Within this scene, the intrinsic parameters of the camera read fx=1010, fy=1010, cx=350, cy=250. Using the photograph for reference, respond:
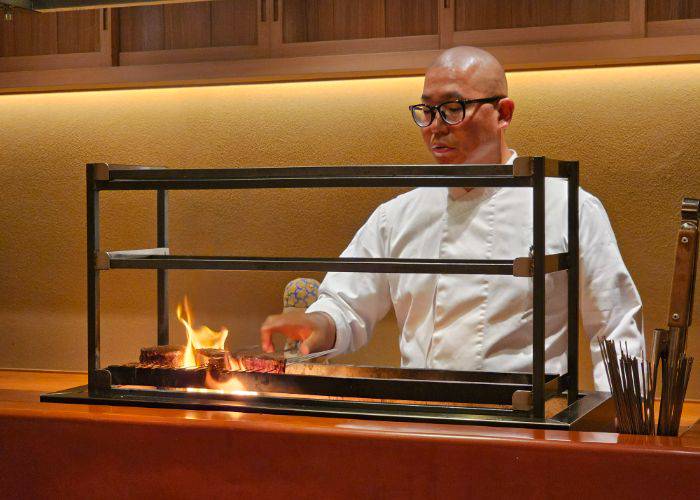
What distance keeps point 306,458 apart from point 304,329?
1.83 ft

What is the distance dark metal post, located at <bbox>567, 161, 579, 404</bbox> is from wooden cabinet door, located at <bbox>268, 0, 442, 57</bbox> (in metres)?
1.32

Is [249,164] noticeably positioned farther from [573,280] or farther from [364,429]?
[364,429]

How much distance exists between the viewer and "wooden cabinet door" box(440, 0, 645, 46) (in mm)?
2695

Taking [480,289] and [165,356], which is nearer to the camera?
[165,356]

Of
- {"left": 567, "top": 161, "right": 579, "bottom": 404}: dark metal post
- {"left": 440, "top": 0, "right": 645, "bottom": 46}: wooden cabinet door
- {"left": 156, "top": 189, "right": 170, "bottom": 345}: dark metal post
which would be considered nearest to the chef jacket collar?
{"left": 567, "top": 161, "right": 579, "bottom": 404}: dark metal post

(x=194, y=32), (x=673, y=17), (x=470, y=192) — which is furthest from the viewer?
(x=194, y=32)

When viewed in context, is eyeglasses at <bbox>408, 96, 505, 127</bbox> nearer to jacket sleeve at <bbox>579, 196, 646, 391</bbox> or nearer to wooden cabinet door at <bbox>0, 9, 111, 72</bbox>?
jacket sleeve at <bbox>579, 196, 646, 391</bbox>

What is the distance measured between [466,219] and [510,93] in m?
1.03

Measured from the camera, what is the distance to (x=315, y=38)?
9.83 feet

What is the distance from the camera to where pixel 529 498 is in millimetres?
1312

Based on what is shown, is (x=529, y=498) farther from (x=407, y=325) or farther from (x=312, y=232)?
(x=312, y=232)

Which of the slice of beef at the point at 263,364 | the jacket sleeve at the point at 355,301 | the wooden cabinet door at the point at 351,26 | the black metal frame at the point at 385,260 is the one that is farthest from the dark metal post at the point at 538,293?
the wooden cabinet door at the point at 351,26

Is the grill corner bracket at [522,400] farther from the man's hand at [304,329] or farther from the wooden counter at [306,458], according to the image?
the man's hand at [304,329]

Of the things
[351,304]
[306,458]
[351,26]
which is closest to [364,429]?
[306,458]
